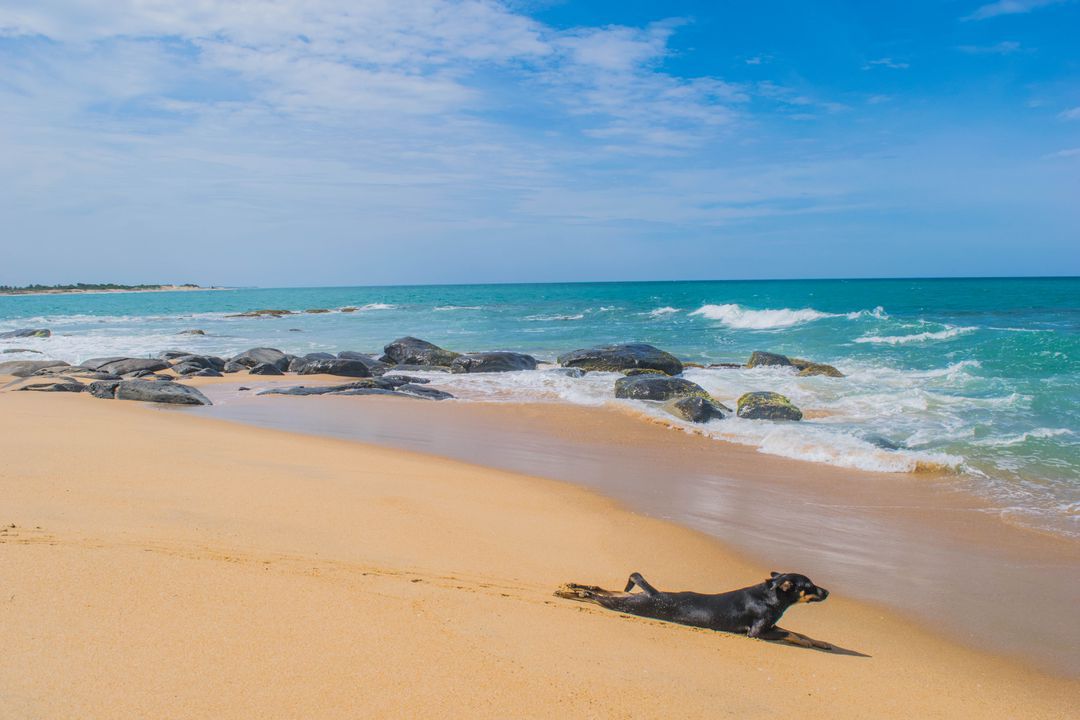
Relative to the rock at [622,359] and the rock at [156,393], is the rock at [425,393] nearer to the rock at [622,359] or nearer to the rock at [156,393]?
the rock at [156,393]

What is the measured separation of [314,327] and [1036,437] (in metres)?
36.3

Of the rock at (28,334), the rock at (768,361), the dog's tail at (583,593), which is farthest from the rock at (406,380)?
the rock at (28,334)

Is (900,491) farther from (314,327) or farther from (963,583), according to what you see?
(314,327)

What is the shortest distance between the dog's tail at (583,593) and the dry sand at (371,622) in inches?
7.0

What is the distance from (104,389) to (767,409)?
1210cm

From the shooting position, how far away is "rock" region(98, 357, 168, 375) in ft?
59.7

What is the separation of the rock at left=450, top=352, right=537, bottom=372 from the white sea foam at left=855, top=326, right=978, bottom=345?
1453 cm

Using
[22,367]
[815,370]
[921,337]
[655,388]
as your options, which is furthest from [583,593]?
[921,337]

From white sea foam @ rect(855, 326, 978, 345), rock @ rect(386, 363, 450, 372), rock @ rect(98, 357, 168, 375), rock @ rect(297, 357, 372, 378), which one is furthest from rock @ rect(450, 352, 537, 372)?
white sea foam @ rect(855, 326, 978, 345)

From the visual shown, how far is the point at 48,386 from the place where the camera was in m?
13.3

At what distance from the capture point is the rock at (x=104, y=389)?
12828mm

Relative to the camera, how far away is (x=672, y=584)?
4895 millimetres

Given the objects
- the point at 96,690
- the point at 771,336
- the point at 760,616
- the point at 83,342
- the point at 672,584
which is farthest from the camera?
the point at 771,336

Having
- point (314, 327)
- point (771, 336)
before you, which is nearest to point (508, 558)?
point (771, 336)
